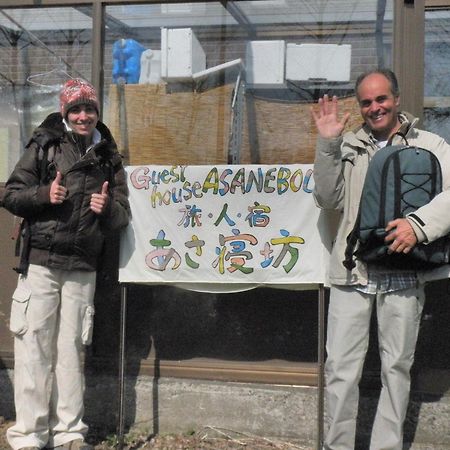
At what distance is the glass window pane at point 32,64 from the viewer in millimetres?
5285

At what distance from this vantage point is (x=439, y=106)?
4.83 meters

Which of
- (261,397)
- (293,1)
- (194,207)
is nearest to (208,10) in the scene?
(293,1)

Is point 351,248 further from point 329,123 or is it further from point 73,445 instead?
point 73,445

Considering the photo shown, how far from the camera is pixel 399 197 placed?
12.6ft

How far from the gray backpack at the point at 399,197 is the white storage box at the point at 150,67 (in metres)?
1.80

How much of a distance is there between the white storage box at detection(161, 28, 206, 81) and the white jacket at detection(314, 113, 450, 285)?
1332mm

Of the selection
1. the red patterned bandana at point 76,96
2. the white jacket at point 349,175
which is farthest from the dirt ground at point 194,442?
the red patterned bandana at point 76,96

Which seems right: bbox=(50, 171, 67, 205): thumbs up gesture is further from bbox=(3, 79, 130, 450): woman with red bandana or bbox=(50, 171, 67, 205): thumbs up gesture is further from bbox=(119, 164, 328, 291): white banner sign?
bbox=(119, 164, 328, 291): white banner sign

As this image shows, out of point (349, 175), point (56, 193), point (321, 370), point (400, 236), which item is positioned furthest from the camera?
point (321, 370)

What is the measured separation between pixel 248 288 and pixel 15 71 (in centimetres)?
223

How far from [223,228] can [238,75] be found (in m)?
1.08

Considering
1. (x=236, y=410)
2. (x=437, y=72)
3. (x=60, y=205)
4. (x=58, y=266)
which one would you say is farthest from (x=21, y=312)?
(x=437, y=72)

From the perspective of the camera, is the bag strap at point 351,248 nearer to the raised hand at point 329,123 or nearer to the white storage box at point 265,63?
the raised hand at point 329,123

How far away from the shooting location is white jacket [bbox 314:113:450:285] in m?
3.90
